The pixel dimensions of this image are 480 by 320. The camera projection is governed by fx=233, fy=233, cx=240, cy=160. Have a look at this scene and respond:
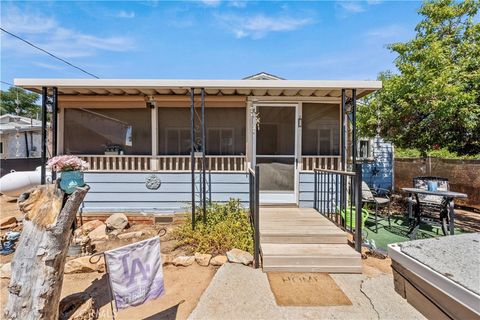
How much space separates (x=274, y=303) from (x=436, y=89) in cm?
547

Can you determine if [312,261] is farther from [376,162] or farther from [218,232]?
[376,162]

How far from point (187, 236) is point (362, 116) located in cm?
582

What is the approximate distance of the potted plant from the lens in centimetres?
213

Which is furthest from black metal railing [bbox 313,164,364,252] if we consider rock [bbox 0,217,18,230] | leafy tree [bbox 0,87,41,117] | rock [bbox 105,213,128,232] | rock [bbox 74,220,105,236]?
leafy tree [bbox 0,87,41,117]

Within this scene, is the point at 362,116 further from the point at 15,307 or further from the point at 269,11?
the point at 15,307

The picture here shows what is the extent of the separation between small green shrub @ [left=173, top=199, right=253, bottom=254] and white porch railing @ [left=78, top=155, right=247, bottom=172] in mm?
929

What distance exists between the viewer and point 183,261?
3.29m

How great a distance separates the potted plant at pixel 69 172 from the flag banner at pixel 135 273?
2.44 ft

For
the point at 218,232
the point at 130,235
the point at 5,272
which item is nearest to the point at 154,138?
the point at 130,235

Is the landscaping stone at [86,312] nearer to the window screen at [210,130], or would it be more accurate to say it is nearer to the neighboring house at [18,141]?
the window screen at [210,130]

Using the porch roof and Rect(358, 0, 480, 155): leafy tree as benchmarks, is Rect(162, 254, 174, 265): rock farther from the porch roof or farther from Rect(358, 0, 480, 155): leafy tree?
Rect(358, 0, 480, 155): leafy tree

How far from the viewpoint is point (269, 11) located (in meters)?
6.44

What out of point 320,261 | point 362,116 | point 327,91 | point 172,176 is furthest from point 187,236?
point 362,116

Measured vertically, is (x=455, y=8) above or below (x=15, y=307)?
above
